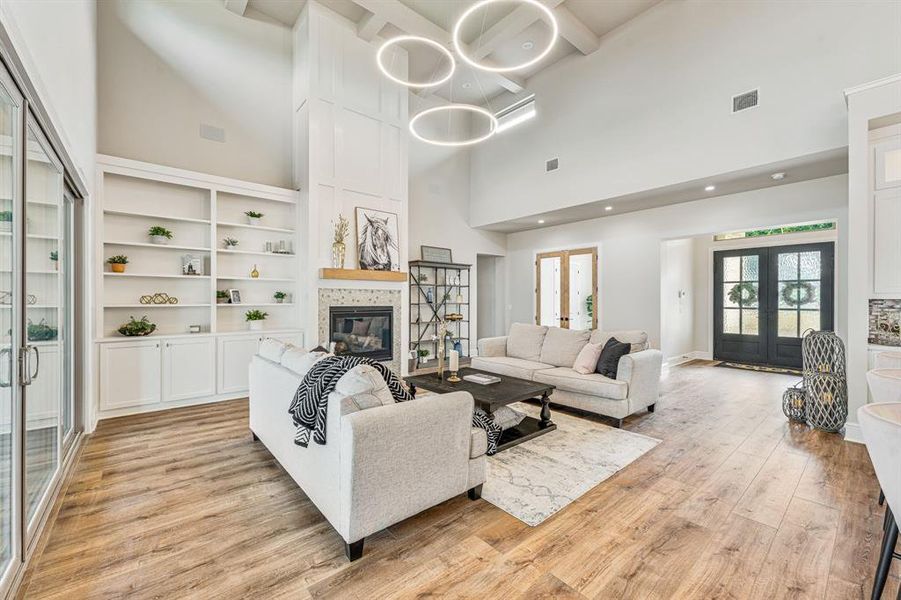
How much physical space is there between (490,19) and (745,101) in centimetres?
347

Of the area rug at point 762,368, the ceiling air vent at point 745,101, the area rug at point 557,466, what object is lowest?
the area rug at point 557,466

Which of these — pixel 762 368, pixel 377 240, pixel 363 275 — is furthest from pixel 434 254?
pixel 762 368

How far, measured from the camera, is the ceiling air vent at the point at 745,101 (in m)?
4.61

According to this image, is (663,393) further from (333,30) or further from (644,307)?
(333,30)

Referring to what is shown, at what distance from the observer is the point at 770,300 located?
24.3ft

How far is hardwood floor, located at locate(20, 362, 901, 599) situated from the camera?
1.80 m

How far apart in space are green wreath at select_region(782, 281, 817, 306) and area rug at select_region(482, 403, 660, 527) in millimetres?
5761

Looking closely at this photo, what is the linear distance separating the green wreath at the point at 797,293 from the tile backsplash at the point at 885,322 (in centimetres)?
422

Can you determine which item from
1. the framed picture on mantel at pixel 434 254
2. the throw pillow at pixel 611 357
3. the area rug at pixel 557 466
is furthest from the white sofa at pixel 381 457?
the framed picture on mantel at pixel 434 254

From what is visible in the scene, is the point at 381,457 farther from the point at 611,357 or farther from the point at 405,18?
the point at 405,18

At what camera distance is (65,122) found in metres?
2.62

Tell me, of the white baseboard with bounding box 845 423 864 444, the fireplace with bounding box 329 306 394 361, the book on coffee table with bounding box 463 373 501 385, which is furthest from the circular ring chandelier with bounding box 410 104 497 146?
the white baseboard with bounding box 845 423 864 444

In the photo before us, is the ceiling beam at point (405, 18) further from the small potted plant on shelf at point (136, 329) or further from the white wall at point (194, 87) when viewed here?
the small potted plant on shelf at point (136, 329)

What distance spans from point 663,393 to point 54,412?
620 cm
